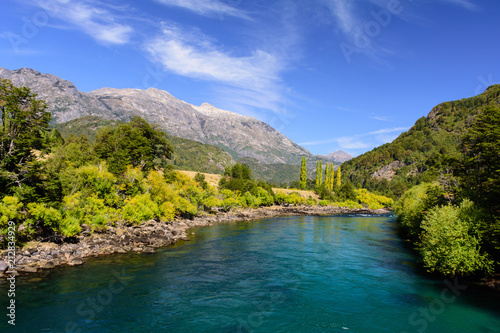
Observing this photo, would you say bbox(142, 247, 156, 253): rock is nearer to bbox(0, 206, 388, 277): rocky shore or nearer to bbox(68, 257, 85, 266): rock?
bbox(0, 206, 388, 277): rocky shore

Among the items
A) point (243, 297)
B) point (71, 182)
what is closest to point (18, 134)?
point (71, 182)

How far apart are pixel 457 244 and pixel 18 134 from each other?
4546 cm

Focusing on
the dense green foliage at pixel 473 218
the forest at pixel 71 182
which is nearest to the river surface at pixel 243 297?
the dense green foliage at pixel 473 218

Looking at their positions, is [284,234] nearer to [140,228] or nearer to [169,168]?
[140,228]

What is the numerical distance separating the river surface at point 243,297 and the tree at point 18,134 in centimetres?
1210

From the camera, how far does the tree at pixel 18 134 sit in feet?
93.9

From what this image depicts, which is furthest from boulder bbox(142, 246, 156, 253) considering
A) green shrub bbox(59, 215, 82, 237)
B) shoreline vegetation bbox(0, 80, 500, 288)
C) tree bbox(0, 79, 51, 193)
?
tree bbox(0, 79, 51, 193)

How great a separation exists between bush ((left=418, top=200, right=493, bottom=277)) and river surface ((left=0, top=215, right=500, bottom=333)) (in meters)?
1.92

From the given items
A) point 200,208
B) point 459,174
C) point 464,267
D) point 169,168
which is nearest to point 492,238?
point 464,267

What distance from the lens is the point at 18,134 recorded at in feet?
97.8

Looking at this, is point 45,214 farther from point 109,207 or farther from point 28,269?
point 109,207

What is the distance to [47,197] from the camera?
31172mm

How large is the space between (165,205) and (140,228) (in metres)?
10.4

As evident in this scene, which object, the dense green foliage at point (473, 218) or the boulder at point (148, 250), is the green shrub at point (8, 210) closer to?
the boulder at point (148, 250)
